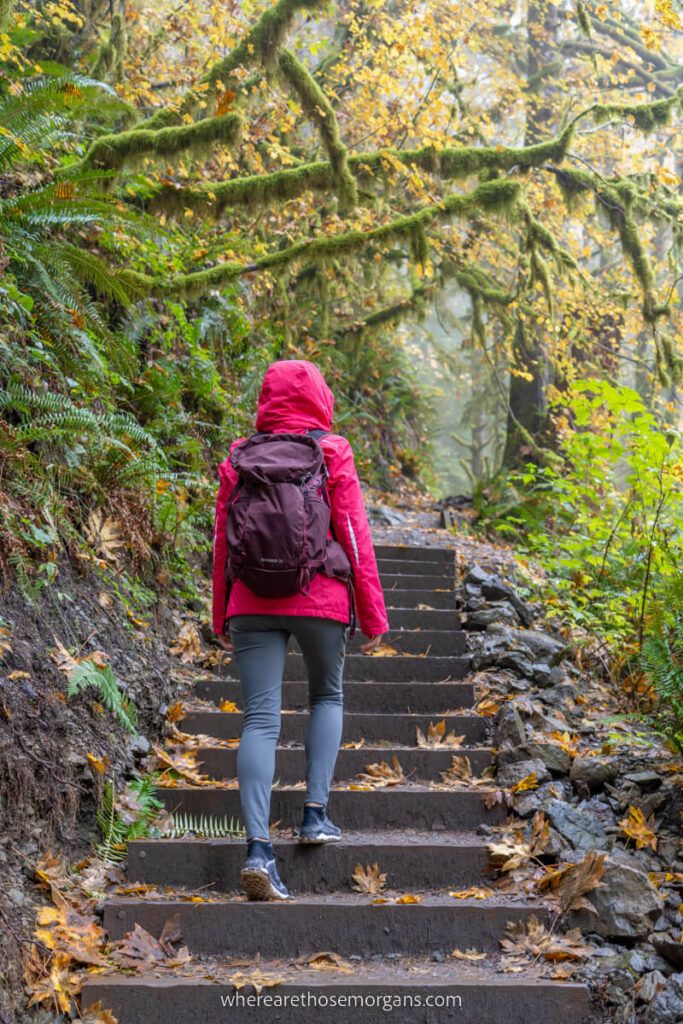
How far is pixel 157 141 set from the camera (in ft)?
22.9

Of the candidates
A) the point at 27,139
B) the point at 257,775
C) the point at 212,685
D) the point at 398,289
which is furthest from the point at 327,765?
the point at 398,289

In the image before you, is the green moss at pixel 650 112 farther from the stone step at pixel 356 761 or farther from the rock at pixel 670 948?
the rock at pixel 670 948

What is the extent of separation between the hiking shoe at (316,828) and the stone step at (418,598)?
11.3ft

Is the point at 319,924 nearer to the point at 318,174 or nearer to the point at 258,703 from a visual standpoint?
the point at 258,703

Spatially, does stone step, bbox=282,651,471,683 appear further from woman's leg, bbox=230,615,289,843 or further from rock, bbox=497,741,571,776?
woman's leg, bbox=230,615,289,843

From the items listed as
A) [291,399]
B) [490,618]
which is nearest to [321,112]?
[291,399]

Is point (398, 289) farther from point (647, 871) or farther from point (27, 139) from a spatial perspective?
point (647, 871)

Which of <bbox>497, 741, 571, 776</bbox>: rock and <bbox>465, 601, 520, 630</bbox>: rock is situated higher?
<bbox>465, 601, 520, 630</bbox>: rock

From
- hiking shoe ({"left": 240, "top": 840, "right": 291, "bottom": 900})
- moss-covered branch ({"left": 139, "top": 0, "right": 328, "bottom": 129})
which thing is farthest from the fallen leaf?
moss-covered branch ({"left": 139, "top": 0, "right": 328, "bottom": 129})

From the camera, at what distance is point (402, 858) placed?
13.4 feet

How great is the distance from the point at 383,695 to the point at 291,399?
2.43 m

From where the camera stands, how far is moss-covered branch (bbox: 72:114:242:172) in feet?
22.8

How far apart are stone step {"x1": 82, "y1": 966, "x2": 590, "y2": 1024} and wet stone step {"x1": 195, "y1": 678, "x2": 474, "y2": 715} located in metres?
2.42

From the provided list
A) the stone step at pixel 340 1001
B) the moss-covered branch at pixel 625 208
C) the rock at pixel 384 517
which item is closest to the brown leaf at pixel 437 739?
the stone step at pixel 340 1001
